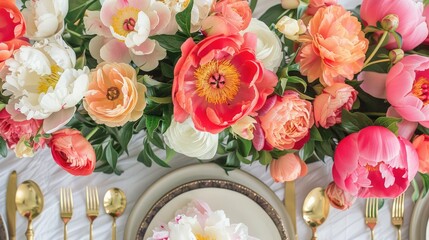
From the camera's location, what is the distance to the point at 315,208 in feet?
2.43

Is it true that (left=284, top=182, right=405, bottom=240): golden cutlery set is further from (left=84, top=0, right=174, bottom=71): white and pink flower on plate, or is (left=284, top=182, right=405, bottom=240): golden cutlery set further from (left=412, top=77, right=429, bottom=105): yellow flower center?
(left=84, top=0, right=174, bottom=71): white and pink flower on plate

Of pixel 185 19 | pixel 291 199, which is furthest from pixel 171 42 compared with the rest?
pixel 291 199

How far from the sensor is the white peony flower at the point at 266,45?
55 cm

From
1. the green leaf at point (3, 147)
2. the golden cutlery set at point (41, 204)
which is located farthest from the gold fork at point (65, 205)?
the green leaf at point (3, 147)

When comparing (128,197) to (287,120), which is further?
(128,197)

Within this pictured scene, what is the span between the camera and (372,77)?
2.02ft

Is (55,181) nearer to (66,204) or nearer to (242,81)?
(66,204)

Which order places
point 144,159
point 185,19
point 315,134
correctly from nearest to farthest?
point 185,19
point 315,134
point 144,159

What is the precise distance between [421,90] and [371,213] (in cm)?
25

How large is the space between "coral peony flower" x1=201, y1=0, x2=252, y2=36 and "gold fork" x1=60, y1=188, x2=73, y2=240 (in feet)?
1.23

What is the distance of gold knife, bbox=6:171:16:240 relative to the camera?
75 cm

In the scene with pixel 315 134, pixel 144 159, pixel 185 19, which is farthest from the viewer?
pixel 144 159

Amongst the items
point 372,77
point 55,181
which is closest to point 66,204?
point 55,181

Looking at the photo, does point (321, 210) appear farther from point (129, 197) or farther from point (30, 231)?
point (30, 231)
